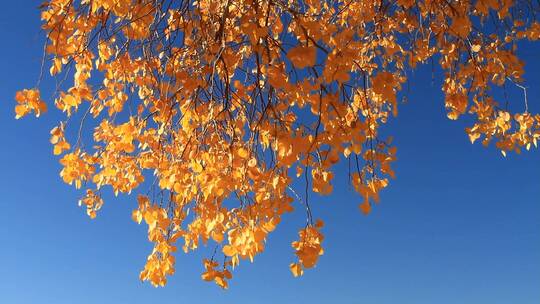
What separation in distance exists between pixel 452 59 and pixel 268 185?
2.07 metres

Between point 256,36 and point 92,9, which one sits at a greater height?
point 92,9

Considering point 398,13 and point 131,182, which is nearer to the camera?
point 131,182

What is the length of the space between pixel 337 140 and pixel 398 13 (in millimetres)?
2294

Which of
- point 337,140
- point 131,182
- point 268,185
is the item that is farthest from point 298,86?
point 131,182

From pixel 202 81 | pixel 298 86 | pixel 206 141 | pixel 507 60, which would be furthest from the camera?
pixel 507 60

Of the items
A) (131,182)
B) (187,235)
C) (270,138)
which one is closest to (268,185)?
(270,138)

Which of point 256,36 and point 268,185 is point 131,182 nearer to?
point 268,185

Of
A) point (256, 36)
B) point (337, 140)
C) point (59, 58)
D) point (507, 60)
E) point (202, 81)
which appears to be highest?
point (507, 60)

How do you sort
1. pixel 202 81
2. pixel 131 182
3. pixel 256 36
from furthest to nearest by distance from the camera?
pixel 131 182 < pixel 202 81 < pixel 256 36

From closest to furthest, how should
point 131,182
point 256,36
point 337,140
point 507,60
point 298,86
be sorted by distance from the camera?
1. point 256,36
2. point 337,140
3. point 298,86
4. point 131,182
5. point 507,60

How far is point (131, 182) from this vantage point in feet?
12.3

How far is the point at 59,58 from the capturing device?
309cm

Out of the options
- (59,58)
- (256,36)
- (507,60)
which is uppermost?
(507,60)

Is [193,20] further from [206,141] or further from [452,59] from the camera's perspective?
[452,59]
